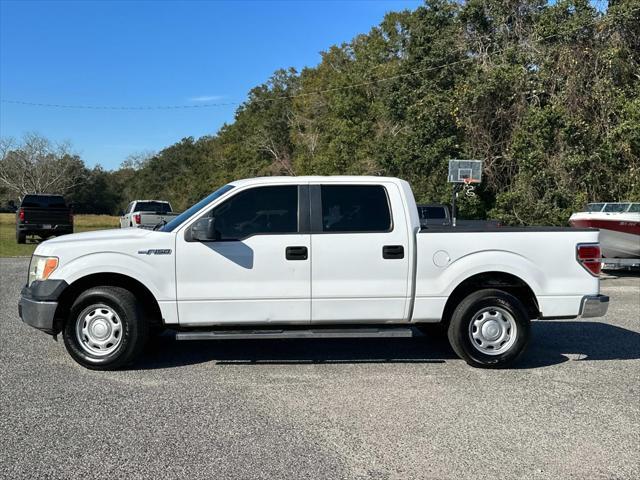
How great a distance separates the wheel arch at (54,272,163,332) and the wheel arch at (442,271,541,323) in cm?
300

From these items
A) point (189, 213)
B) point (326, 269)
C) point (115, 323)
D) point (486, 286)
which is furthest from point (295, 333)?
point (486, 286)

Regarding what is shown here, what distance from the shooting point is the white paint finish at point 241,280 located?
549 centimetres

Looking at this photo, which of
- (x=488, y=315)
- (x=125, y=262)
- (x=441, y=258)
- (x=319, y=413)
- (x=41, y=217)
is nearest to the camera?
(x=319, y=413)

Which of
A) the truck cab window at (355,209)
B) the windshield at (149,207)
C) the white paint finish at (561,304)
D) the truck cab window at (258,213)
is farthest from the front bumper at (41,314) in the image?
the windshield at (149,207)

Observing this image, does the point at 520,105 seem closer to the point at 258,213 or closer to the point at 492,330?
the point at 492,330

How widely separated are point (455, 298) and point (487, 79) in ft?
60.0

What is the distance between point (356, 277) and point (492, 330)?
1.53m

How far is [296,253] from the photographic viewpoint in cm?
554

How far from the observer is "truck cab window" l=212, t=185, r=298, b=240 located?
561 centimetres

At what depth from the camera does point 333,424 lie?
4328mm

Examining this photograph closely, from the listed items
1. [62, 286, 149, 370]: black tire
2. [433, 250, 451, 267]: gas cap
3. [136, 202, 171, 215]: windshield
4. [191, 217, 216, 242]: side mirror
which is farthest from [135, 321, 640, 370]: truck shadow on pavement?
[136, 202, 171, 215]: windshield

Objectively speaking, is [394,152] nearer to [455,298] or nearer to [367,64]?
[367,64]

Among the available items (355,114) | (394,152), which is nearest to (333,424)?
(394,152)

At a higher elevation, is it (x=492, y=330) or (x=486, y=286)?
(x=486, y=286)
